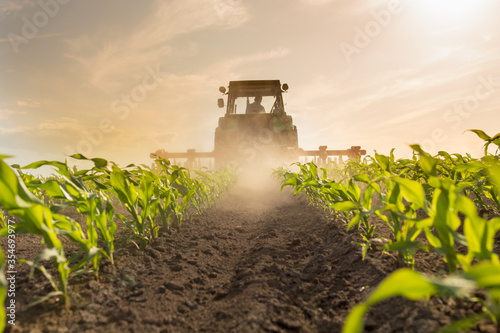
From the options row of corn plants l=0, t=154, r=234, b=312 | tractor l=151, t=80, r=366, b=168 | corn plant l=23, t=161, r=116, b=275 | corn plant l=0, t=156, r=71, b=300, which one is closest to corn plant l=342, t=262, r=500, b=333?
row of corn plants l=0, t=154, r=234, b=312

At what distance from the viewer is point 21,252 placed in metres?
2.25

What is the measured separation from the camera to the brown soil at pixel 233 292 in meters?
1.13

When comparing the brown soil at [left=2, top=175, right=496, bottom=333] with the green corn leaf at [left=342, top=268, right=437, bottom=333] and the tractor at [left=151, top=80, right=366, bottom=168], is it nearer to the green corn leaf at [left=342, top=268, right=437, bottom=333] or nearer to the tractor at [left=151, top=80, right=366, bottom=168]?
the green corn leaf at [left=342, top=268, right=437, bottom=333]

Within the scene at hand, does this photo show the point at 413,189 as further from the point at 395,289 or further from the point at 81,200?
the point at 81,200

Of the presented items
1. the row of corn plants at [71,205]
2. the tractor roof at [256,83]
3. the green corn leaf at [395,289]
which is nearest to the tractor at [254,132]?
the tractor roof at [256,83]

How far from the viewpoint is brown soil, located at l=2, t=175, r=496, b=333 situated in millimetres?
1126

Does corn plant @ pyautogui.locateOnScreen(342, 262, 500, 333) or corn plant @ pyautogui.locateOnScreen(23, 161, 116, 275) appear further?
corn plant @ pyautogui.locateOnScreen(23, 161, 116, 275)

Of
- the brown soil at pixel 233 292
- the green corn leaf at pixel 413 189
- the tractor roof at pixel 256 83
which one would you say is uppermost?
the tractor roof at pixel 256 83

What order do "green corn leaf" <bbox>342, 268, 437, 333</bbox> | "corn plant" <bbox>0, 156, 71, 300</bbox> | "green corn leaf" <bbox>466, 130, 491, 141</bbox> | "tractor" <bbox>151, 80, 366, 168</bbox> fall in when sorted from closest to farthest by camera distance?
"green corn leaf" <bbox>342, 268, 437, 333</bbox> → "corn plant" <bbox>0, 156, 71, 300</bbox> → "green corn leaf" <bbox>466, 130, 491, 141</bbox> → "tractor" <bbox>151, 80, 366, 168</bbox>

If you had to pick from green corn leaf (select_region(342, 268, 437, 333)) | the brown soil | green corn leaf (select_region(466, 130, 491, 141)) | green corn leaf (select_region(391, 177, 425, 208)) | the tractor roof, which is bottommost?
the brown soil

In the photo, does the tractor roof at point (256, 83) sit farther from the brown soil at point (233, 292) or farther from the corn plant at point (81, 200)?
the corn plant at point (81, 200)

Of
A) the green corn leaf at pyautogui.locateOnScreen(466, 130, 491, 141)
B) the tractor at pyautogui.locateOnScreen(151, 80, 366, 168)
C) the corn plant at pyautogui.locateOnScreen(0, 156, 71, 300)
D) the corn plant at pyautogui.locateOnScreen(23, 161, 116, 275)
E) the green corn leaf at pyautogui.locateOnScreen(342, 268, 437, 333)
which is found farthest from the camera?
the tractor at pyautogui.locateOnScreen(151, 80, 366, 168)

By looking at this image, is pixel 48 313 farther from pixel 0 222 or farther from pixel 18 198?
pixel 0 222

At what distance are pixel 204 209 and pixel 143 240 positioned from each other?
1879 millimetres
